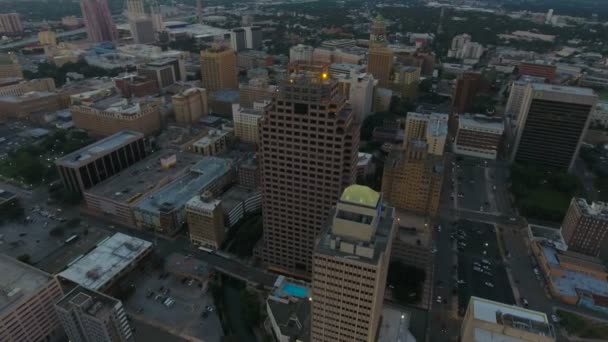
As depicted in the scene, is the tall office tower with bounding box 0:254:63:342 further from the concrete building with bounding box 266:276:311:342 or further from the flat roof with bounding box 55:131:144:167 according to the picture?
the flat roof with bounding box 55:131:144:167

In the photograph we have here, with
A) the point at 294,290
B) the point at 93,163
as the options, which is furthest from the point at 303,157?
the point at 93,163

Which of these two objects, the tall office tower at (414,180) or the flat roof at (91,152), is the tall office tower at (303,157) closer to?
the tall office tower at (414,180)

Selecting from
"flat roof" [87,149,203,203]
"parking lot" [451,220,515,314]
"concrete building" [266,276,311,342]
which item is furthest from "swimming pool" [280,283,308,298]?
"flat roof" [87,149,203,203]

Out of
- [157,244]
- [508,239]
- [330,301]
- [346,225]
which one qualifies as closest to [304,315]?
[330,301]

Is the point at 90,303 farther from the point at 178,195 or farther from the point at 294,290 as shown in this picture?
the point at 178,195

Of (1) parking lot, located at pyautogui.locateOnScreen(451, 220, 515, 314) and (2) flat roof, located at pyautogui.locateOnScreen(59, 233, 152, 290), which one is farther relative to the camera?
(1) parking lot, located at pyautogui.locateOnScreen(451, 220, 515, 314)

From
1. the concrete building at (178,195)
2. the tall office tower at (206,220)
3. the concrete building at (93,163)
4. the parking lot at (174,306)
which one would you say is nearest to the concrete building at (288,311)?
the parking lot at (174,306)
